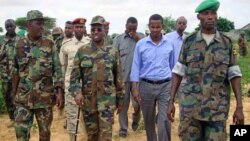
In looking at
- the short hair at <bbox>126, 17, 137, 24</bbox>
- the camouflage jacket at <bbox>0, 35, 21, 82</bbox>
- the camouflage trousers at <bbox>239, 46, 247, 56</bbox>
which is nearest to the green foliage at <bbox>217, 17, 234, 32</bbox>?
the camouflage trousers at <bbox>239, 46, 247, 56</bbox>

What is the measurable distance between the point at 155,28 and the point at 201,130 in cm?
210

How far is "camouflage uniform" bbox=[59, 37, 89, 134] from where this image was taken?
7.12 meters

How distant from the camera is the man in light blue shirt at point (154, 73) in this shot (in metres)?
6.46

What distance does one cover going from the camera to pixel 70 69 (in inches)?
293

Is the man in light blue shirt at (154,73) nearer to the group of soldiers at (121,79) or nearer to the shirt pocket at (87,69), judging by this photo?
the group of soldiers at (121,79)

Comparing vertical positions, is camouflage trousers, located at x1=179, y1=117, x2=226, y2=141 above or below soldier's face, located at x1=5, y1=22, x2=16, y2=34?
below

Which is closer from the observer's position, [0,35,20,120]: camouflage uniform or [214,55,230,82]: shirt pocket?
[214,55,230,82]: shirt pocket

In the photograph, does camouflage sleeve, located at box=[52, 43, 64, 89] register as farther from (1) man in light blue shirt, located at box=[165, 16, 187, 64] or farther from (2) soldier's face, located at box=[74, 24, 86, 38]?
(1) man in light blue shirt, located at box=[165, 16, 187, 64]

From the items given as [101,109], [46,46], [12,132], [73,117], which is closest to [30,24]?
[46,46]

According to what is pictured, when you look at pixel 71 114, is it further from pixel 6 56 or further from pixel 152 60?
pixel 6 56

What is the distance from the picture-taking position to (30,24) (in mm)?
5910

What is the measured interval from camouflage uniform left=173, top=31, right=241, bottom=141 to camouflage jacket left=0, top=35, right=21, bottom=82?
456 cm

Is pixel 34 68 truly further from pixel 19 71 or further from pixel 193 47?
pixel 193 47

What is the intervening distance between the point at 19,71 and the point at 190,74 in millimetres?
2283
